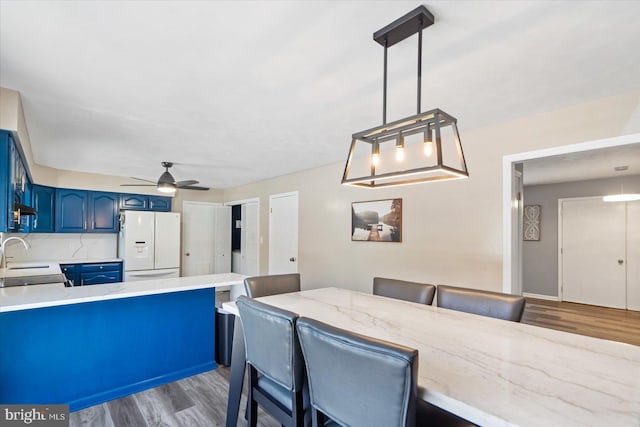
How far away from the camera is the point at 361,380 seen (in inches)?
39.6

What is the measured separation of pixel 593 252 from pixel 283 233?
549 centimetres

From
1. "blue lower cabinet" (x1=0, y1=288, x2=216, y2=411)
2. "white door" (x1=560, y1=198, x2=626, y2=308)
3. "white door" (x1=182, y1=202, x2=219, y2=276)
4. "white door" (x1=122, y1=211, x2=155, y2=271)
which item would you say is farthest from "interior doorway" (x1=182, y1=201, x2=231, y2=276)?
"white door" (x1=560, y1=198, x2=626, y2=308)

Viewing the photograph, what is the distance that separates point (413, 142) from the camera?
332 centimetres

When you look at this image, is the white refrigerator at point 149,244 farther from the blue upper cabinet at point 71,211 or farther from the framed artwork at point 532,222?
the framed artwork at point 532,222

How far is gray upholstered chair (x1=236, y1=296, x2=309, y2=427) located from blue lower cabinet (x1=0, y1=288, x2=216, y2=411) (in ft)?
4.94

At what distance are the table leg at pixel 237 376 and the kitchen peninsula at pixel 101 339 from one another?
906mm

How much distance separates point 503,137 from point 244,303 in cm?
252

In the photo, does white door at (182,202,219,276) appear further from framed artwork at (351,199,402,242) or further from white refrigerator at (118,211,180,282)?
framed artwork at (351,199,402,242)

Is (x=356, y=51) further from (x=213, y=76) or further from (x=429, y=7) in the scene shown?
(x=213, y=76)

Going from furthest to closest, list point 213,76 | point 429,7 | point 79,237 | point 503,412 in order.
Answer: point 79,237 < point 213,76 < point 429,7 < point 503,412

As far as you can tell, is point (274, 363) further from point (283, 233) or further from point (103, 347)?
point (283, 233)

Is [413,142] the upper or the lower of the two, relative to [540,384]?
upper

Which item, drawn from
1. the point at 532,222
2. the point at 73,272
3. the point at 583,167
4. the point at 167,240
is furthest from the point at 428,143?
the point at 532,222

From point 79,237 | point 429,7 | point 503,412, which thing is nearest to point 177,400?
point 503,412
